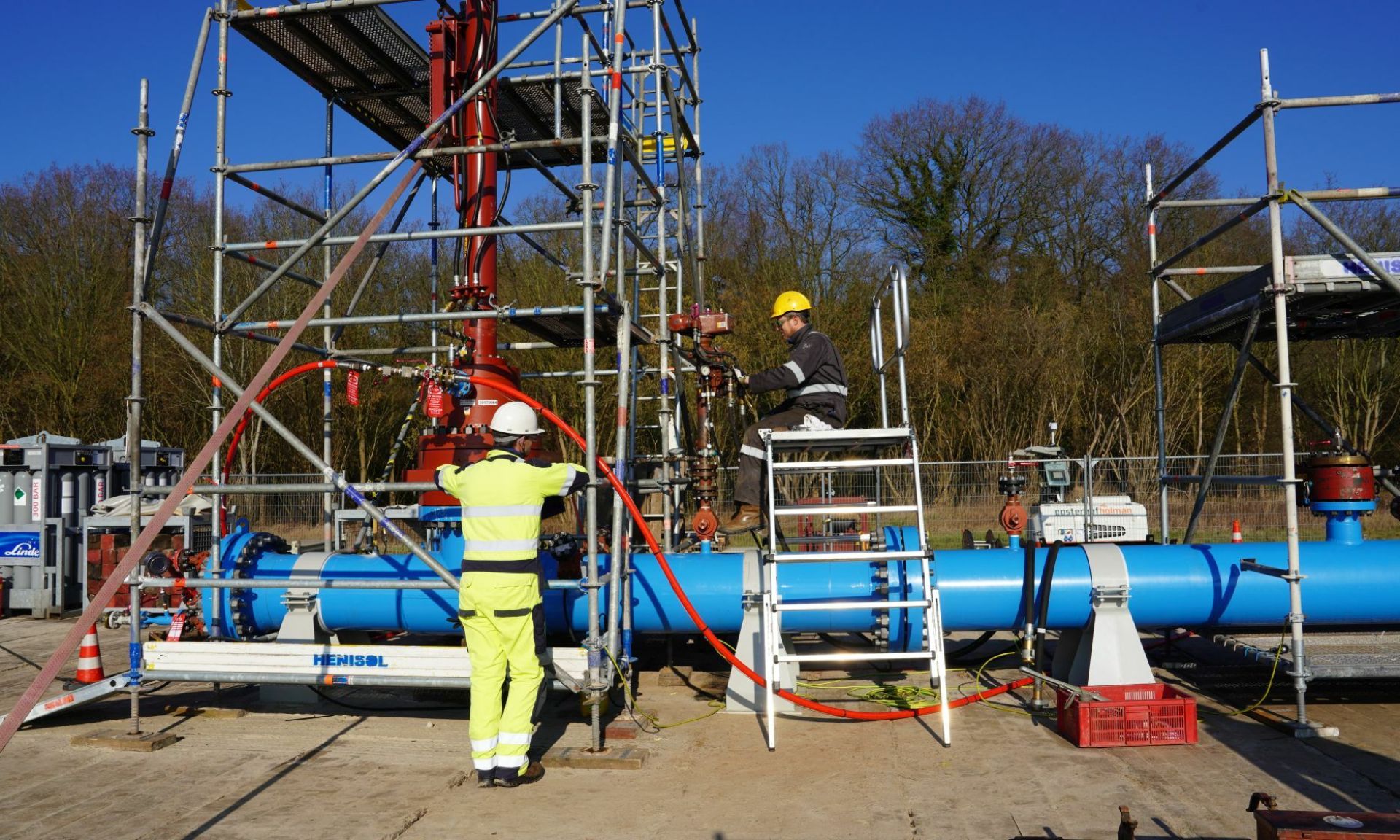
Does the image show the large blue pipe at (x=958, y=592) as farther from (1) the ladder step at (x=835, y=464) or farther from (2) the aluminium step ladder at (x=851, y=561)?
(1) the ladder step at (x=835, y=464)

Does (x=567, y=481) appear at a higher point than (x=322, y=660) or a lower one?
higher

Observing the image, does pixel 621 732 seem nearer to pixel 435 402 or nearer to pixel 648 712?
pixel 648 712

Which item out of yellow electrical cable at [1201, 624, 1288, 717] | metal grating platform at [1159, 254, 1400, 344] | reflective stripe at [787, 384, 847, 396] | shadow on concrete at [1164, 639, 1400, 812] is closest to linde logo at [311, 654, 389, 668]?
reflective stripe at [787, 384, 847, 396]

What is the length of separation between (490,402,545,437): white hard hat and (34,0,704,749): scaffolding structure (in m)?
0.38

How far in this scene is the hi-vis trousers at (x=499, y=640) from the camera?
507 cm

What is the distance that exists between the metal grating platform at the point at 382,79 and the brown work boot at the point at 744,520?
295 centimetres

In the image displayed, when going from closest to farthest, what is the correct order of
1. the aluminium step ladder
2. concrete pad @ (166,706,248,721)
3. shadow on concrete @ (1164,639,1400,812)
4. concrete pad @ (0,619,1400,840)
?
concrete pad @ (0,619,1400,840) < shadow on concrete @ (1164,639,1400,812) < the aluminium step ladder < concrete pad @ (166,706,248,721)

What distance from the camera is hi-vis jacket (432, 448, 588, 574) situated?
16.9 feet

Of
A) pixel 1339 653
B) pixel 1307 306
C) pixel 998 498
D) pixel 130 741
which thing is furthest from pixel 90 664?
pixel 998 498

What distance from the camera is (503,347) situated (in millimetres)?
6844

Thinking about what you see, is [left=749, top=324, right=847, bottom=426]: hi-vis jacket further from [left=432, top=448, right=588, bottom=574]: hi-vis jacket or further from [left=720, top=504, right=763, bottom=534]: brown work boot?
[left=432, top=448, right=588, bottom=574]: hi-vis jacket

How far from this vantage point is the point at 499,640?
17.0 feet

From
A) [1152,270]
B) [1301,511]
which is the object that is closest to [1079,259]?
[1301,511]

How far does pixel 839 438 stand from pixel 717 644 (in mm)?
1493
